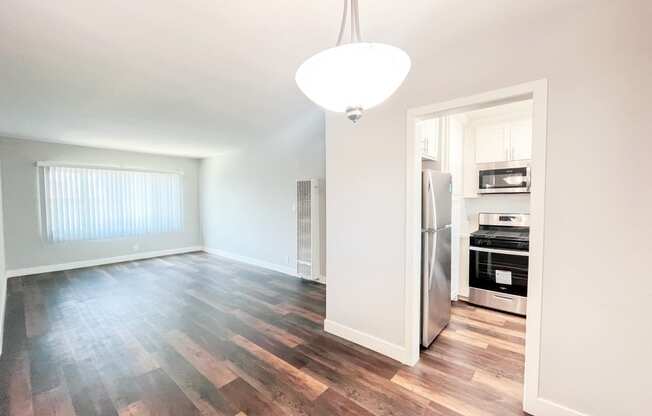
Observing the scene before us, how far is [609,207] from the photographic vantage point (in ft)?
4.77

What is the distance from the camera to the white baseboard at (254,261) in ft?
15.8

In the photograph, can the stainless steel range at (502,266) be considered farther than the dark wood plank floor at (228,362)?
Yes

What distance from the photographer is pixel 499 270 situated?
314 centimetres

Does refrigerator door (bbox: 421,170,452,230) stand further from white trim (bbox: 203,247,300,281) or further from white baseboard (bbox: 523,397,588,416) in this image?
white trim (bbox: 203,247,300,281)

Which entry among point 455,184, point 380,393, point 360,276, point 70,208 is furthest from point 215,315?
point 70,208

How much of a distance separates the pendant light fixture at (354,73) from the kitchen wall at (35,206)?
622 centimetres

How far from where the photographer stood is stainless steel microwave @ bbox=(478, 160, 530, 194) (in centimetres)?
321

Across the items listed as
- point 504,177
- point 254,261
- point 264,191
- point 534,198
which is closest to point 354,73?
point 534,198

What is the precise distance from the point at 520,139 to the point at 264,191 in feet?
13.5

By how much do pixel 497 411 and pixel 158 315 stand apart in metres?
3.39

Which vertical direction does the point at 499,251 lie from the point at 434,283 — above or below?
above

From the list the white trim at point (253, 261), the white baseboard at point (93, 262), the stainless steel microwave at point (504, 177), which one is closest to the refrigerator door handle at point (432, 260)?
the stainless steel microwave at point (504, 177)

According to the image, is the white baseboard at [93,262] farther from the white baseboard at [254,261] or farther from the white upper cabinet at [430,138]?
the white upper cabinet at [430,138]

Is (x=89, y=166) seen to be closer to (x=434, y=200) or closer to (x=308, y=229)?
(x=308, y=229)
